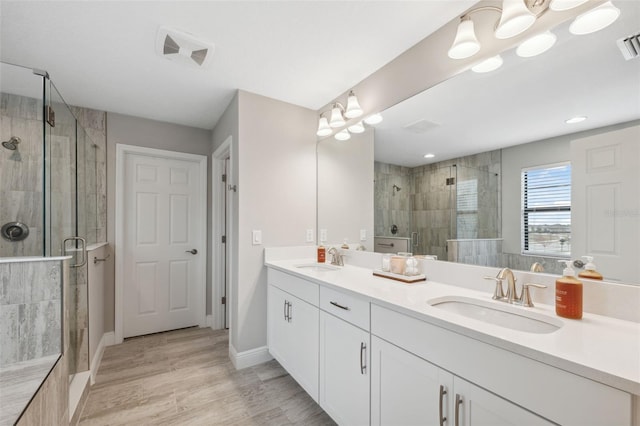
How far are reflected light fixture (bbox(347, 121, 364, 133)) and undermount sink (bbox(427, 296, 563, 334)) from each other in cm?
146

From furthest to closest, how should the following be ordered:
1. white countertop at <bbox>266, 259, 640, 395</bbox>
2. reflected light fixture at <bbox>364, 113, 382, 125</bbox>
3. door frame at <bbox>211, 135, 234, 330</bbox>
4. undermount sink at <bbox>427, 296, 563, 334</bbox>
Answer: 1. door frame at <bbox>211, 135, 234, 330</bbox>
2. reflected light fixture at <bbox>364, 113, 382, 125</bbox>
3. undermount sink at <bbox>427, 296, 563, 334</bbox>
4. white countertop at <bbox>266, 259, 640, 395</bbox>

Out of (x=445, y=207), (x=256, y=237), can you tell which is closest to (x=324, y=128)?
(x=256, y=237)

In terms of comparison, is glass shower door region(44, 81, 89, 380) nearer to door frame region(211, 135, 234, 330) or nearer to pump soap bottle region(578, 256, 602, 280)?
door frame region(211, 135, 234, 330)

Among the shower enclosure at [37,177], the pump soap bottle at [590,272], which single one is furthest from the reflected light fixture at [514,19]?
Answer: the shower enclosure at [37,177]

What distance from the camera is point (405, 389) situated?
3.74ft

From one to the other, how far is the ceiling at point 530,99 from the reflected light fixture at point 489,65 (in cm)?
2

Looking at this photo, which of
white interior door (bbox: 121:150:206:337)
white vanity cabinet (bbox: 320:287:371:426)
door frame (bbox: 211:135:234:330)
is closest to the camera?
white vanity cabinet (bbox: 320:287:371:426)

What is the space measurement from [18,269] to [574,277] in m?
2.67

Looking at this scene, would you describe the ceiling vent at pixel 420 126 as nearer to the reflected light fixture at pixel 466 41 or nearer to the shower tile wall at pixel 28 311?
the reflected light fixture at pixel 466 41

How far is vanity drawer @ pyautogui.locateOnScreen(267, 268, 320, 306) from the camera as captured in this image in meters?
1.80

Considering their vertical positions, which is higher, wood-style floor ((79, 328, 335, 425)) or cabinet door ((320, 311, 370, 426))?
cabinet door ((320, 311, 370, 426))

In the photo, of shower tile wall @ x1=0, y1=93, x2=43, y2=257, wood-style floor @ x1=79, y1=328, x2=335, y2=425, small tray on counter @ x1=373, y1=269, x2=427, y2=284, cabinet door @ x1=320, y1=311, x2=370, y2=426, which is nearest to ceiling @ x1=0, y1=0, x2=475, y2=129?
shower tile wall @ x1=0, y1=93, x2=43, y2=257

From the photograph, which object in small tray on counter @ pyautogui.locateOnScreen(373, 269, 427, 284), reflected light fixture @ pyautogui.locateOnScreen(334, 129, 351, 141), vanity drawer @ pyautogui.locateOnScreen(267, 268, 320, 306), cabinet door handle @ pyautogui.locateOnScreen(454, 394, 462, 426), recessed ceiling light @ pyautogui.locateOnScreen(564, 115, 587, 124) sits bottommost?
cabinet door handle @ pyautogui.locateOnScreen(454, 394, 462, 426)

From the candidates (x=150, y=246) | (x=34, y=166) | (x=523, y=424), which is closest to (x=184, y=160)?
(x=150, y=246)
